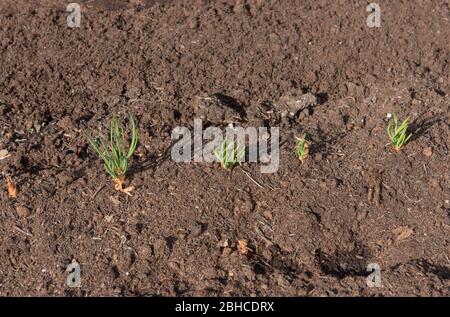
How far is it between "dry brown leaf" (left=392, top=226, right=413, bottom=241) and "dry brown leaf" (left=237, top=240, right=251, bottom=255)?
807 millimetres

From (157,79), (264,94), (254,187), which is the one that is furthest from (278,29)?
(254,187)

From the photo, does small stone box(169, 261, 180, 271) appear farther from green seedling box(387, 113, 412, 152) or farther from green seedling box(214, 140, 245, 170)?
green seedling box(387, 113, 412, 152)

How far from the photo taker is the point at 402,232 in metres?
3.26

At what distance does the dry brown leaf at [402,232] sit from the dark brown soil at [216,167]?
17 millimetres

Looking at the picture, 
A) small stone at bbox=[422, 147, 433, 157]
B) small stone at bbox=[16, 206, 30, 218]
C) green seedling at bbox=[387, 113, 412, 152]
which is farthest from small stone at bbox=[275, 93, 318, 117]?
small stone at bbox=[16, 206, 30, 218]

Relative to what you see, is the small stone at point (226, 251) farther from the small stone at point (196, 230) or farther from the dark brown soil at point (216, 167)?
the small stone at point (196, 230)

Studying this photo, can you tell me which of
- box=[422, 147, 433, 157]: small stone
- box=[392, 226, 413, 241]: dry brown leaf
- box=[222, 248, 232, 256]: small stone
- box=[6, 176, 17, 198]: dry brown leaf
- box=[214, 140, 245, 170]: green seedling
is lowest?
box=[222, 248, 232, 256]: small stone

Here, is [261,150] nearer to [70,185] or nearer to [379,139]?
[379,139]

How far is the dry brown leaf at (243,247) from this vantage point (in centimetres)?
316

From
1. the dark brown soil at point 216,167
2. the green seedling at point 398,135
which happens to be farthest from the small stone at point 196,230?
the green seedling at point 398,135

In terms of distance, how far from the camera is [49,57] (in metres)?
4.24

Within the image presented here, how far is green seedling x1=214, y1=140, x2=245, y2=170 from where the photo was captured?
11.1ft

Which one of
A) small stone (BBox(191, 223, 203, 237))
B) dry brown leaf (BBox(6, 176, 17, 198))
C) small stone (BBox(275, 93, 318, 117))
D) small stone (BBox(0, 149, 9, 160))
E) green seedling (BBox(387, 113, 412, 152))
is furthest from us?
small stone (BBox(275, 93, 318, 117))

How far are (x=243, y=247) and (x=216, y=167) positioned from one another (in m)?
0.56
